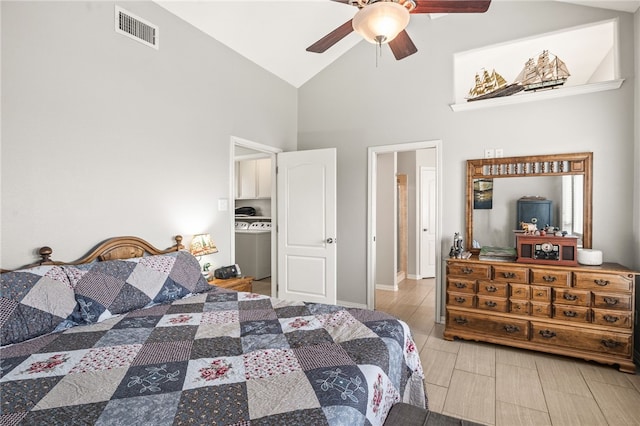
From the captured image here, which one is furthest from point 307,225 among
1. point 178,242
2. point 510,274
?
point 510,274

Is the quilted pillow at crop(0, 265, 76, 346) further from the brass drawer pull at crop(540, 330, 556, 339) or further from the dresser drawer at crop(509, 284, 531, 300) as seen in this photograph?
the brass drawer pull at crop(540, 330, 556, 339)

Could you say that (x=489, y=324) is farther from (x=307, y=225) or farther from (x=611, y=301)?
(x=307, y=225)

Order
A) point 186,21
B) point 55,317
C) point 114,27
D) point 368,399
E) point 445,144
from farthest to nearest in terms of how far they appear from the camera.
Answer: point 445,144 → point 186,21 → point 114,27 → point 55,317 → point 368,399

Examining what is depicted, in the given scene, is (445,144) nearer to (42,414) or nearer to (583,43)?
(583,43)

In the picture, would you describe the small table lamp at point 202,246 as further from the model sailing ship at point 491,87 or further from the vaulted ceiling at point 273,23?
the model sailing ship at point 491,87

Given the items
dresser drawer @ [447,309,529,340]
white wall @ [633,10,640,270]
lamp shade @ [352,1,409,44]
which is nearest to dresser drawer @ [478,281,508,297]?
dresser drawer @ [447,309,529,340]

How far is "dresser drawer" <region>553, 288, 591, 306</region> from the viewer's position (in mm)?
2666

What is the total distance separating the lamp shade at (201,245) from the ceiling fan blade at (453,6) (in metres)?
2.46

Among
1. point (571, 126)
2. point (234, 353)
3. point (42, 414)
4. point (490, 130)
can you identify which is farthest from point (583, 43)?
Result: point (42, 414)

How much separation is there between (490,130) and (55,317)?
3858mm

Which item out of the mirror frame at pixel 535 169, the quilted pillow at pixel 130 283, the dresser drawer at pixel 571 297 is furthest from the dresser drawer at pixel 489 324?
the quilted pillow at pixel 130 283

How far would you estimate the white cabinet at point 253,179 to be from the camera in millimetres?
6352

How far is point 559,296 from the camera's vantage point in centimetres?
276

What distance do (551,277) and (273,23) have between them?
3.57 meters
